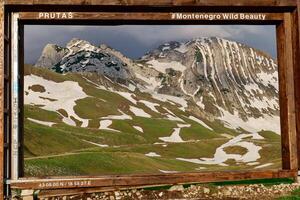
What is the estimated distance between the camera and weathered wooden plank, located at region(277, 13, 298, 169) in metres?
17.0

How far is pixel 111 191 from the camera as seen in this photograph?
15586 mm

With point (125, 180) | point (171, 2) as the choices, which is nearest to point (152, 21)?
point (171, 2)

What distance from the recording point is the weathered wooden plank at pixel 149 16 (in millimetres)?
16453

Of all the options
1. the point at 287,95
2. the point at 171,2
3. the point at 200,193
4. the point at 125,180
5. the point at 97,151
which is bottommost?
the point at 97,151

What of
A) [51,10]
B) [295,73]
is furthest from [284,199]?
[51,10]

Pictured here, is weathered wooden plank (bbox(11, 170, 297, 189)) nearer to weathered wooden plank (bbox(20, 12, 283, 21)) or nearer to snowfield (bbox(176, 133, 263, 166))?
weathered wooden plank (bbox(20, 12, 283, 21))

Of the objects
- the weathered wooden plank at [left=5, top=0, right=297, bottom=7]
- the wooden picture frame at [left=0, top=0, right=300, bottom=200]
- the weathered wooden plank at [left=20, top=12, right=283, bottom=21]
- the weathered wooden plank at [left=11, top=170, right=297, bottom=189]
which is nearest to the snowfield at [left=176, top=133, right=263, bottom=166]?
the wooden picture frame at [left=0, top=0, right=300, bottom=200]

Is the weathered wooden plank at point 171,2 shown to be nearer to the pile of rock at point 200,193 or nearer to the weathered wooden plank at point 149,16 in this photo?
the weathered wooden plank at point 149,16

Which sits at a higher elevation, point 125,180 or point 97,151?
point 125,180

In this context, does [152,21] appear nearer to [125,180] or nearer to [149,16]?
[149,16]

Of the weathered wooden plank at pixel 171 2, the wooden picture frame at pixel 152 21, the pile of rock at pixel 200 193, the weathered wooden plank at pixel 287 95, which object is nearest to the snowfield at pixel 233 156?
the weathered wooden plank at pixel 287 95

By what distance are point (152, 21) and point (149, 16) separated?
1.05ft

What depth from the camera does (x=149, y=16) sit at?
16.8 metres

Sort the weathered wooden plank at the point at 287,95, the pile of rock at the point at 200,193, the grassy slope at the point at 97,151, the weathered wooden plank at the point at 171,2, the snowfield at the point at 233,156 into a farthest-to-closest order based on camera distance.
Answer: the snowfield at the point at 233,156 → the grassy slope at the point at 97,151 → the weathered wooden plank at the point at 287,95 → the weathered wooden plank at the point at 171,2 → the pile of rock at the point at 200,193
